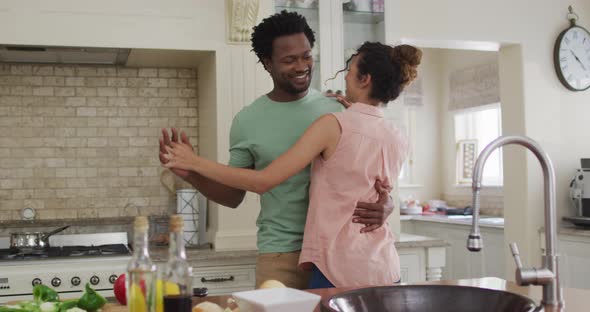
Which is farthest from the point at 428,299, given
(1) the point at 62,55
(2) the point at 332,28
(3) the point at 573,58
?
(3) the point at 573,58

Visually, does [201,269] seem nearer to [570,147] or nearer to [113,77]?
[113,77]

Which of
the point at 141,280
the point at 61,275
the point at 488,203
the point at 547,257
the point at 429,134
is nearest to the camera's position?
the point at 141,280

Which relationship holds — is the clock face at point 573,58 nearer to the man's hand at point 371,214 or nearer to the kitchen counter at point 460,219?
the kitchen counter at point 460,219

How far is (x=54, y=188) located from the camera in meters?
4.12

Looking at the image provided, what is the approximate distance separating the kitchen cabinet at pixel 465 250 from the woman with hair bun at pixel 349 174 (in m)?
3.74

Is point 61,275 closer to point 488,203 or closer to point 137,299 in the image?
point 137,299

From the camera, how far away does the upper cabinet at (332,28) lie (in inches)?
152

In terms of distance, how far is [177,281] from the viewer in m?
1.22

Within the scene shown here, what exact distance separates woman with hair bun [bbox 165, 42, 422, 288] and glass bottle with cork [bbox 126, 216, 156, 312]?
844 mm

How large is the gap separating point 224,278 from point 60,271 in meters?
0.81

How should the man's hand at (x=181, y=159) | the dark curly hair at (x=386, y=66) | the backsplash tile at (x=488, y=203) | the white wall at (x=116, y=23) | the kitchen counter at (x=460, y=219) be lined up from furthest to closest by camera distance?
the backsplash tile at (x=488, y=203)
the kitchen counter at (x=460, y=219)
the white wall at (x=116, y=23)
the dark curly hair at (x=386, y=66)
the man's hand at (x=181, y=159)

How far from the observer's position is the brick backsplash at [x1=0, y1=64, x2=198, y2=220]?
407cm

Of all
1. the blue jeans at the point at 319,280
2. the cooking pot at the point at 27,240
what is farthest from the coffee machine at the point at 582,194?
the cooking pot at the point at 27,240

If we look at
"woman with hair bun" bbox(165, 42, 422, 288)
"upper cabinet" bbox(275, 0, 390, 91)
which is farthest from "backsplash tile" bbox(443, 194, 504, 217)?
"woman with hair bun" bbox(165, 42, 422, 288)
